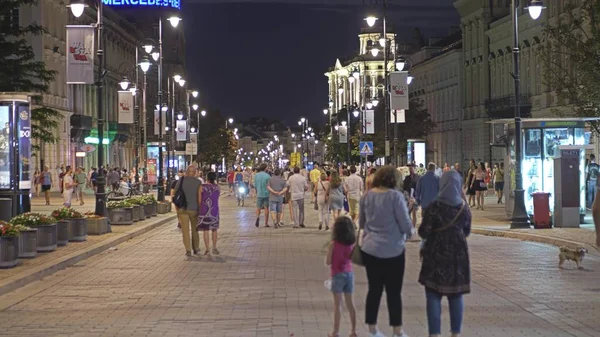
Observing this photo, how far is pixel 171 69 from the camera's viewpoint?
521 feet

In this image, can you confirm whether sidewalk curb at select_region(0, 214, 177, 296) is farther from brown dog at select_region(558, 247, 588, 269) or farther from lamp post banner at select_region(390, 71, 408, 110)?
lamp post banner at select_region(390, 71, 408, 110)

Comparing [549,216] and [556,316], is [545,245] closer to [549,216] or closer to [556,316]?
[549,216]

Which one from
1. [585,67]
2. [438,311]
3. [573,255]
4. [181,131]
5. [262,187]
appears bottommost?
[573,255]

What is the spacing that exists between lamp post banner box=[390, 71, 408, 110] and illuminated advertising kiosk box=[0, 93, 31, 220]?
16142 mm

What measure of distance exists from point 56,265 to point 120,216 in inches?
522

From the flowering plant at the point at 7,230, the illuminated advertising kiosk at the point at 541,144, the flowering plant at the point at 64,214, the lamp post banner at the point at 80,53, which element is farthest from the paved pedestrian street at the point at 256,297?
the illuminated advertising kiosk at the point at 541,144

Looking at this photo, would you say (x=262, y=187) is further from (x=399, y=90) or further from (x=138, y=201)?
(x=399, y=90)

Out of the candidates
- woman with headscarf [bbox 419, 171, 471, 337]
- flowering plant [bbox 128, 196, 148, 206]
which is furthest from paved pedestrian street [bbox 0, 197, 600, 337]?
flowering plant [bbox 128, 196, 148, 206]

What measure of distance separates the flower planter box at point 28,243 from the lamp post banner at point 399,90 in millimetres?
22459

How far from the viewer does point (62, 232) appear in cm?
2494

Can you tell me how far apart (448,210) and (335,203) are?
19700 mm

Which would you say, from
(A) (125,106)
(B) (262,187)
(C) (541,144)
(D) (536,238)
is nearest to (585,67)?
(C) (541,144)

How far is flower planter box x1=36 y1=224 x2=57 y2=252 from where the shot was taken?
22844mm

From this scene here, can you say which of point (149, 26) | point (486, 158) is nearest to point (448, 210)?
point (486, 158)
